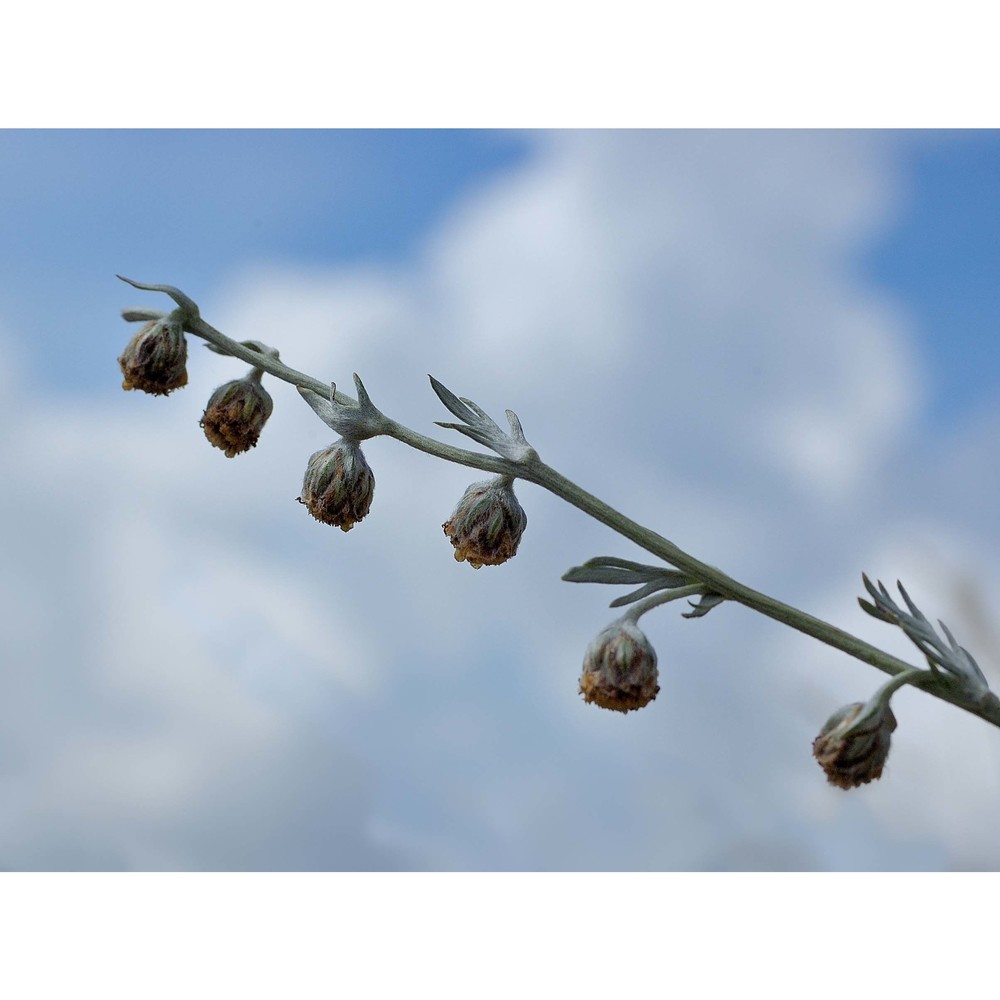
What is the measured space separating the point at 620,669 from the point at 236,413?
0.69 m

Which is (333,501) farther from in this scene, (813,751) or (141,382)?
(813,751)

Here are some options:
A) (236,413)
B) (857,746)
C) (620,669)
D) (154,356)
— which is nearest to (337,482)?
(236,413)

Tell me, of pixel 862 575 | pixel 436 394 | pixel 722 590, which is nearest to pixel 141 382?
pixel 436 394

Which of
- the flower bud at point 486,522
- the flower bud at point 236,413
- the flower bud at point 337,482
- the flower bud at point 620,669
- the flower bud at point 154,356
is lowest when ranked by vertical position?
the flower bud at point 620,669

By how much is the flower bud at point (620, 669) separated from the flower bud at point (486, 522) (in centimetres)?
20

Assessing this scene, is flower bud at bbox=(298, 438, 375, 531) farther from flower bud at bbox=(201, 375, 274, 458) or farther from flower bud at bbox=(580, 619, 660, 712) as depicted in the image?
flower bud at bbox=(580, 619, 660, 712)

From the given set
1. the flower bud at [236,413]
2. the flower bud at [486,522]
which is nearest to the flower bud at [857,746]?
the flower bud at [486,522]

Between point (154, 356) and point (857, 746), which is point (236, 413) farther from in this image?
point (857, 746)

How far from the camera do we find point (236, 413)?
1.62 meters

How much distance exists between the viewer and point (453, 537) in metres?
1.55

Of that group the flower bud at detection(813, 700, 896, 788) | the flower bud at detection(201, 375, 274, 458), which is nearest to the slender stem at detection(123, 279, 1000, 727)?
the flower bud at detection(813, 700, 896, 788)

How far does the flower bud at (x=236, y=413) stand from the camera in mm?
1618

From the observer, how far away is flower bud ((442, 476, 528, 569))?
5.06 feet

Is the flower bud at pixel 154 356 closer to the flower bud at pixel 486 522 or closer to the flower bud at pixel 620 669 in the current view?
the flower bud at pixel 486 522
